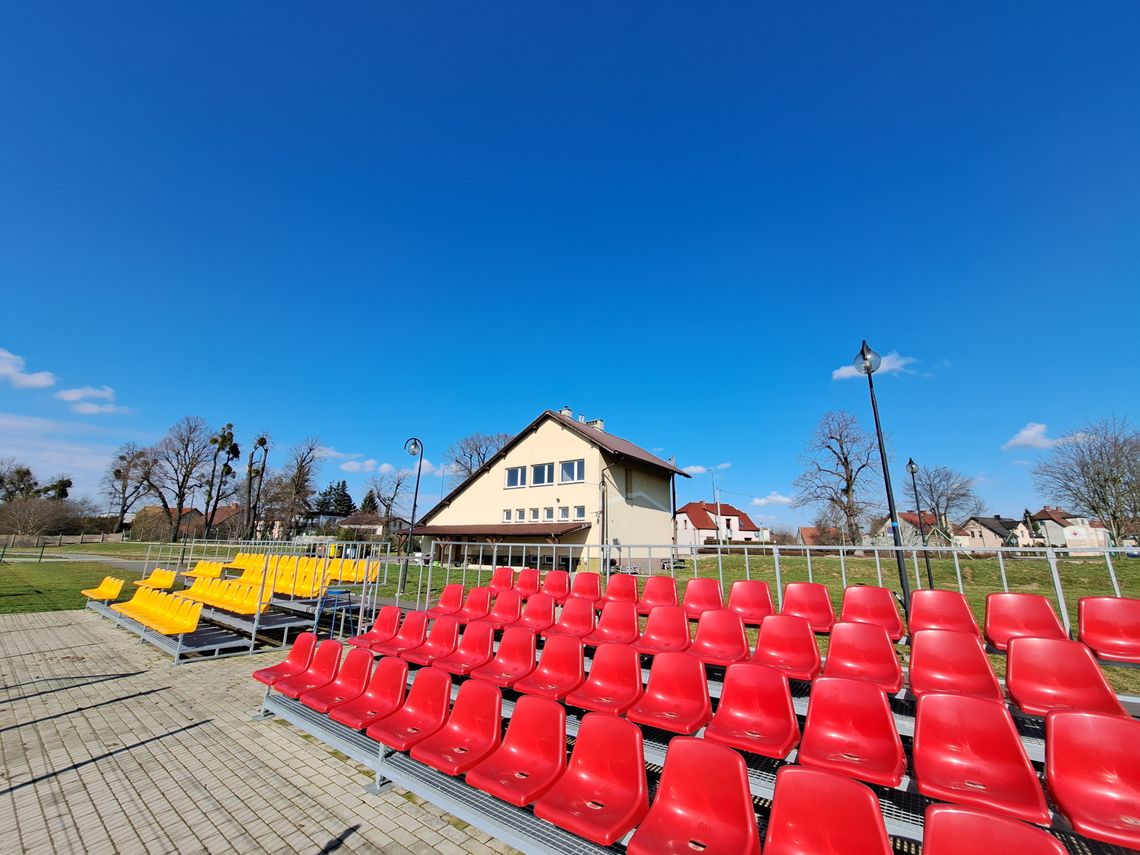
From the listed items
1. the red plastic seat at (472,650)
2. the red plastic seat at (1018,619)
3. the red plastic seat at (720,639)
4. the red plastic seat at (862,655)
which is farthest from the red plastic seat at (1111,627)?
the red plastic seat at (472,650)

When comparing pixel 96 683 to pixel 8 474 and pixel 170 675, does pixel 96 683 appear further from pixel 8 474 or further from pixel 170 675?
pixel 8 474

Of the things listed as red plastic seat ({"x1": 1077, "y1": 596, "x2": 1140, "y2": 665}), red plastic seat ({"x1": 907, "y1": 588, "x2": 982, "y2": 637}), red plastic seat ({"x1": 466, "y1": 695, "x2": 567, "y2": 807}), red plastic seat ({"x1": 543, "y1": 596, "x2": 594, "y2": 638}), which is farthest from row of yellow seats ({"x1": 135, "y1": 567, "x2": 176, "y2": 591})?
red plastic seat ({"x1": 1077, "y1": 596, "x2": 1140, "y2": 665})

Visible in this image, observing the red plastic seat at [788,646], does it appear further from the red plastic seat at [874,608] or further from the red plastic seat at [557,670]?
the red plastic seat at [557,670]

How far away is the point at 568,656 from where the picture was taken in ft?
15.4

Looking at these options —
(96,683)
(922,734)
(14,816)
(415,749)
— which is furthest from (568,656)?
(96,683)

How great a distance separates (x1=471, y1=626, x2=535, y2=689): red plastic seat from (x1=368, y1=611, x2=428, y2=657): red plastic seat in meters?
1.39

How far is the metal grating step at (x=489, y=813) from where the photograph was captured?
9.57 ft

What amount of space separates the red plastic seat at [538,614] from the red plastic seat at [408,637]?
1.29 meters

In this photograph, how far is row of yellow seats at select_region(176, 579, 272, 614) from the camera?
889cm

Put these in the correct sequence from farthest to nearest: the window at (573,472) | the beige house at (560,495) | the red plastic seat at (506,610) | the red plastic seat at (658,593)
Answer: the window at (573,472), the beige house at (560,495), the red plastic seat at (506,610), the red plastic seat at (658,593)

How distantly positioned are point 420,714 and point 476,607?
2.93 metres

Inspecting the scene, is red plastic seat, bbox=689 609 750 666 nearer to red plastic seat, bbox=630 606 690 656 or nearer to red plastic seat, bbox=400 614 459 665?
red plastic seat, bbox=630 606 690 656

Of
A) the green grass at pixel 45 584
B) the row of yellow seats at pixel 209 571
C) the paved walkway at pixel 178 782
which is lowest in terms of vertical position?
the paved walkway at pixel 178 782

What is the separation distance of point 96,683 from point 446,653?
19.3 ft
